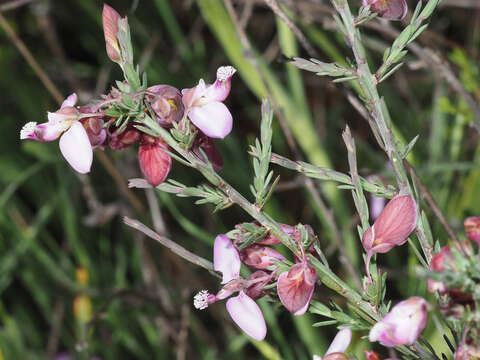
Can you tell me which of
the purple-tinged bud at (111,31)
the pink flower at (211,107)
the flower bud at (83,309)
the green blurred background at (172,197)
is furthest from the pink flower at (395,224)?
the flower bud at (83,309)

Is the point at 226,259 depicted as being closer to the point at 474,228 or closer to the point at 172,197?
the point at 474,228

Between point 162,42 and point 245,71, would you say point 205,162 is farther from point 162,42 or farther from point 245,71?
point 162,42

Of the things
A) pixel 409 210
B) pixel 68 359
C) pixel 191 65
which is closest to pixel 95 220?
pixel 68 359

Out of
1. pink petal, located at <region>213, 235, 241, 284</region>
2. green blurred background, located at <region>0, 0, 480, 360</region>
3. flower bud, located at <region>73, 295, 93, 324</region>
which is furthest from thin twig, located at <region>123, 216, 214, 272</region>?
flower bud, located at <region>73, 295, 93, 324</region>

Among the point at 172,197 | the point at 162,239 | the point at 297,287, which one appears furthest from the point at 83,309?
the point at 297,287

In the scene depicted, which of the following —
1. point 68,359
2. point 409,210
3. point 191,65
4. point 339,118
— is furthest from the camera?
point 339,118

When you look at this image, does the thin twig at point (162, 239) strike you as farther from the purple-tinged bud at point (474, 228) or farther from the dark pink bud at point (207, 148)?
the purple-tinged bud at point (474, 228)
